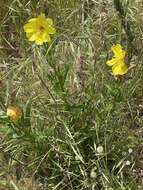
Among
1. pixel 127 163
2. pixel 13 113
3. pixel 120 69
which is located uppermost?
pixel 120 69

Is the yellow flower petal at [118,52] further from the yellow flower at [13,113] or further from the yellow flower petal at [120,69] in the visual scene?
the yellow flower at [13,113]

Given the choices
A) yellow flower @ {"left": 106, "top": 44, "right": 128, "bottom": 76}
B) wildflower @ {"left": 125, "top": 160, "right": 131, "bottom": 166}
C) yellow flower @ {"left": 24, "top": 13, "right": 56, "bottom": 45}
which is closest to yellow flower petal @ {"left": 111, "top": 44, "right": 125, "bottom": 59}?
yellow flower @ {"left": 106, "top": 44, "right": 128, "bottom": 76}

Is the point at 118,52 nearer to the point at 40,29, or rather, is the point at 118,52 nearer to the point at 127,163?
the point at 40,29

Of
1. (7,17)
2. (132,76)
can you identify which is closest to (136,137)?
(132,76)

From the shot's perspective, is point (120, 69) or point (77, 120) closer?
point (120, 69)

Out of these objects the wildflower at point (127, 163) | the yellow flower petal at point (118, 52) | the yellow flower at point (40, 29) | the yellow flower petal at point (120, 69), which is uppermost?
the yellow flower at point (40, 29)

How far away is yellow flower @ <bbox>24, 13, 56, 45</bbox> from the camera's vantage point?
78.5 inches

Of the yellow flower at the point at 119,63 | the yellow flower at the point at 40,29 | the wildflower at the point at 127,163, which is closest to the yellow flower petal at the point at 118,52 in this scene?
the yellow flower at the point at 119,63

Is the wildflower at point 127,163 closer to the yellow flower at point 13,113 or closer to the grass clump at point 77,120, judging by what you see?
the grass clump at point 77,120

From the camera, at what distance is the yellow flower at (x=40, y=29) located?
1.99 metres

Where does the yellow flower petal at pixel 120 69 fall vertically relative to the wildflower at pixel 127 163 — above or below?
above

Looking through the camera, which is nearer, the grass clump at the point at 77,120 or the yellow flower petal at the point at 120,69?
the yellow flower petal at the point at 120,69

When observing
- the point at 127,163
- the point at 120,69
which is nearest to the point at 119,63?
the point at 120,69

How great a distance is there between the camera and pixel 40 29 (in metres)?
2.02
